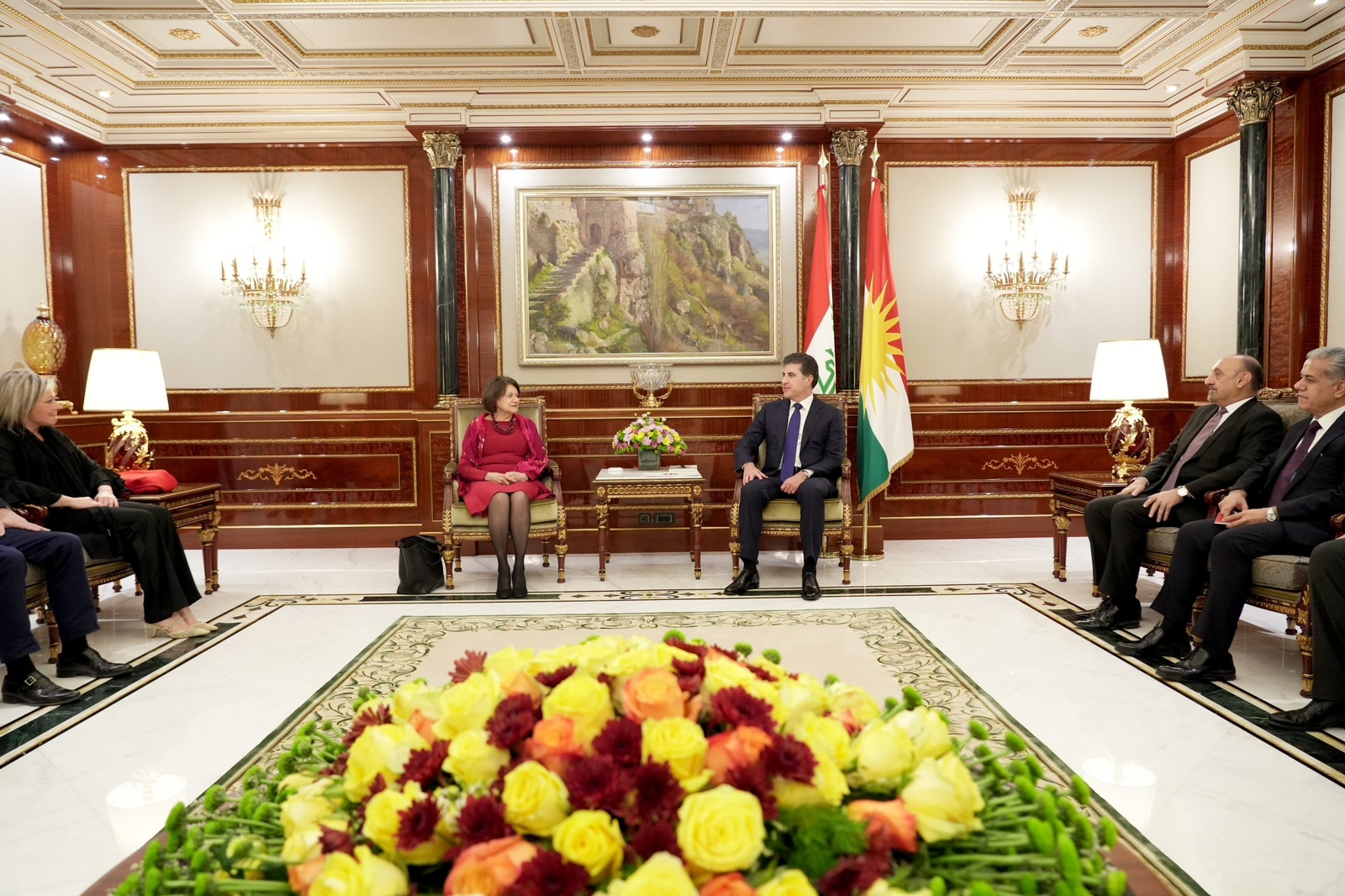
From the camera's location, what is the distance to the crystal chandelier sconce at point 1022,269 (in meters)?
6.86

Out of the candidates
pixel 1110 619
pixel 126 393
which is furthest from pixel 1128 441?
pixel 126 393

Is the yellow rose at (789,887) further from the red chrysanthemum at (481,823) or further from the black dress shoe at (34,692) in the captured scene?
the black dress shoe at (34,692)

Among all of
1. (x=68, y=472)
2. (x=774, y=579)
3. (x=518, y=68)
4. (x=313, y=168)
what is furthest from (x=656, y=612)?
(x=313, y=168)

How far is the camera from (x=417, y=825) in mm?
795

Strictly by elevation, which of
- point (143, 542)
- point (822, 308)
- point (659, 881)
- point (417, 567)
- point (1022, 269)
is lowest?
point (417, 567)

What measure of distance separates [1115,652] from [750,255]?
3.93 m

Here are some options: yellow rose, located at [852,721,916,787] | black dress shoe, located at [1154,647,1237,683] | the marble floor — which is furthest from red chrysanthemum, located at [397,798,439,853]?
black dress shoe, located at [1154,647,1237,683]

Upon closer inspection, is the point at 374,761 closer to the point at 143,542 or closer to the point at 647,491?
the point at 143,542

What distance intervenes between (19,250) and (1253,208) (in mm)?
8455

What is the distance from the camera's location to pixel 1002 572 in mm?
5637

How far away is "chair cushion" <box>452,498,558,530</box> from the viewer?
5.50 metres

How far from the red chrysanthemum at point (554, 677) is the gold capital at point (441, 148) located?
20.2ft

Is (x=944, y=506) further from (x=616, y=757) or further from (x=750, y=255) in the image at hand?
(x=616, y=757)

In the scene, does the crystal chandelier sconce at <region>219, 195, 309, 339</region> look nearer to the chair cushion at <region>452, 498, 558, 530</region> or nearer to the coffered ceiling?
the coffered ceiling
